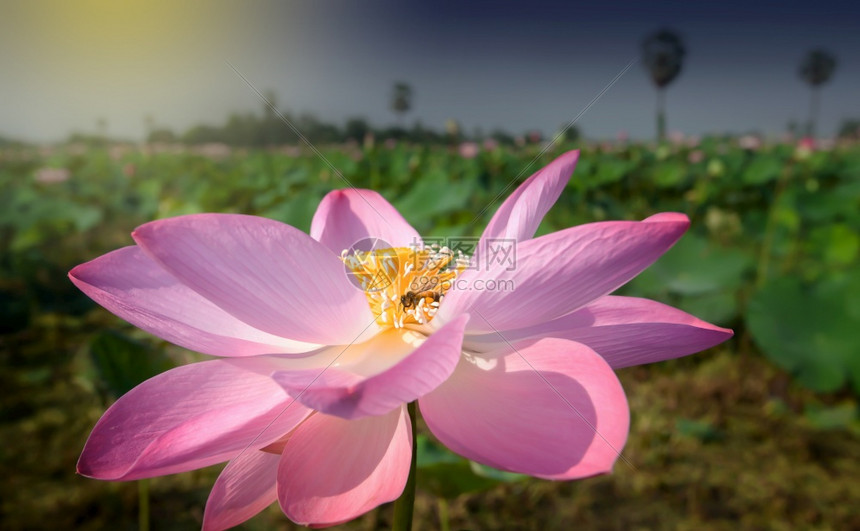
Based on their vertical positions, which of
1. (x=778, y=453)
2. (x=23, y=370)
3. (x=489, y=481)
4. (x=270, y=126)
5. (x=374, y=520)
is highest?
(x=270, y=126)

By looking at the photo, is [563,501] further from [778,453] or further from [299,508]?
[299,508]

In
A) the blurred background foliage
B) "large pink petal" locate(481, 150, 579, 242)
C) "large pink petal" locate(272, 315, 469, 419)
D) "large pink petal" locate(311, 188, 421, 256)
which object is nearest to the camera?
"large pink petal" locate(272, 315, 469, 419)

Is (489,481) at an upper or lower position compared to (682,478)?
upper

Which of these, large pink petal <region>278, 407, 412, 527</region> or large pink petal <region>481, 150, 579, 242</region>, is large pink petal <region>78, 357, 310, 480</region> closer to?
large pink petal <region>278, 407, 412, 527</region>

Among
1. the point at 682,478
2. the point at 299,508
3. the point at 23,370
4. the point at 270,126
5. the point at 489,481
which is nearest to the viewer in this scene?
the point at 299,508

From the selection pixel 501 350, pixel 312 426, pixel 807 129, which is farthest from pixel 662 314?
pixel 807 129

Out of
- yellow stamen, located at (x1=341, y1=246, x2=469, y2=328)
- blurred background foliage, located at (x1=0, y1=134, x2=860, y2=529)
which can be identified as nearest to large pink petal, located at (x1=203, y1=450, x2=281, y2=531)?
yellow stamen, located at (x1=341, y1=246, x2=469, y2=328)

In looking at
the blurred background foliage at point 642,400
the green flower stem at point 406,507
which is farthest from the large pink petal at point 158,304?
the blurred background foliage at point 642,400
